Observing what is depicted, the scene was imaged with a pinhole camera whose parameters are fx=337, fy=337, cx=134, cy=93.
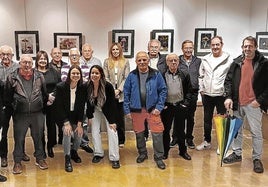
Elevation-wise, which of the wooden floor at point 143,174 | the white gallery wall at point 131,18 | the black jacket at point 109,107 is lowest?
the wooden floor at point 143,174

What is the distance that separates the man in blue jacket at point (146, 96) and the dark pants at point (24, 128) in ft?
3.35

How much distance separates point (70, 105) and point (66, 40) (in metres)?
1.84

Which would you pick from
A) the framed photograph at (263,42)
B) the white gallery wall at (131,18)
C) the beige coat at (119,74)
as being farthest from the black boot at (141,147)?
the framed photograph at (263,42)

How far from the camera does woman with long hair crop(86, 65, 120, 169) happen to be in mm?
3961

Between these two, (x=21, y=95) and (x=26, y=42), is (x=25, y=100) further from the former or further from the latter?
(x=26, y=42)

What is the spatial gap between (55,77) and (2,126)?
0.84 m

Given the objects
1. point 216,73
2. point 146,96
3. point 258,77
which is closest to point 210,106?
point 216,73

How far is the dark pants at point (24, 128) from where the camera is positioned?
3.74 metres

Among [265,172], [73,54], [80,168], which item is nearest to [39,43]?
[73,54]

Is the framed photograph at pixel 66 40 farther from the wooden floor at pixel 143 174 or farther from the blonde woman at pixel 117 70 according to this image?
the wooden floor at pixel 143 174

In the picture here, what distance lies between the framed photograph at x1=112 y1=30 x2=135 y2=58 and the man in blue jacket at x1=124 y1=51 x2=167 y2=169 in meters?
1.68

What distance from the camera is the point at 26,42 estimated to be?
17.5ft

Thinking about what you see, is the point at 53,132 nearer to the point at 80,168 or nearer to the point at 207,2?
the point at 80,168

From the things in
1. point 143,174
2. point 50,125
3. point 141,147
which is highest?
point 50,125
